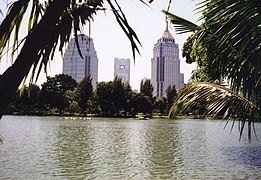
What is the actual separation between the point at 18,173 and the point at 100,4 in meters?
11.3

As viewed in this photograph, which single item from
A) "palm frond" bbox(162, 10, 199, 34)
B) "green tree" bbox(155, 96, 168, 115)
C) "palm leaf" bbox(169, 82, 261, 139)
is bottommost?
"palm leaf" bbox(169, 82, 261, 139)

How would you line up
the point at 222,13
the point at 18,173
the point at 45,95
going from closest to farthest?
the point at 222,13, the point at 18,173, the point at 45,95

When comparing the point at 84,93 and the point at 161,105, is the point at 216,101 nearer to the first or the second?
the point at 84,93

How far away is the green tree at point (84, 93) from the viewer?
82.8 m

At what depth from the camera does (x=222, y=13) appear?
2848 millimetres

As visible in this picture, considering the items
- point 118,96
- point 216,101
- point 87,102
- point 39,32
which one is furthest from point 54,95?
point 39,32

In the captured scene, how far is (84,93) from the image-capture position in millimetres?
84750

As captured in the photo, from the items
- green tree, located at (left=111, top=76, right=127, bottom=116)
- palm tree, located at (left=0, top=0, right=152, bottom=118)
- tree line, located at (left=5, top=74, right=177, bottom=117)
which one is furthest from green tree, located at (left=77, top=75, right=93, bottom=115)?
palm tree, located at (left=0, top=0, right=152, bottom=118)

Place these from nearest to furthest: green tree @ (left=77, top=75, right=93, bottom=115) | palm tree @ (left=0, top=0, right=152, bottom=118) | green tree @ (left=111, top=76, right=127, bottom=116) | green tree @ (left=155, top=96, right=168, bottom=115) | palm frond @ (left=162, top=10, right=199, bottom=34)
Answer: palm tree @ (left=0, top=0, right=152, bottom=118)
palm frond @ (left=162, top=10, right=199, bottom=34)
green tree @ (left=111, top=76, right=127, bottom=116)
green tree @ (left=77, top=75, right=93, bottom=115)
green tree @ (left=155, top=96, right=168, bottom=115)

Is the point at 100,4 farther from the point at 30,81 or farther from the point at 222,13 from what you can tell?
the point at 222,13

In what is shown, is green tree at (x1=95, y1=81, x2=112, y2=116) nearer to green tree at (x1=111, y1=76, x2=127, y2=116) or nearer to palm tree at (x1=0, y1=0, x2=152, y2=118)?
green tree at (x1=111, y1=76, x2=127, y2=116)

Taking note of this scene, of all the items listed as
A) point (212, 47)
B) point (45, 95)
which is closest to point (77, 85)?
point (45, 95)

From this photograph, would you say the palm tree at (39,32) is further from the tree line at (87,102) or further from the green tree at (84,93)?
the green tree at (84,93)

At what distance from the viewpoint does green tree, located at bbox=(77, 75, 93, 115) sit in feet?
272
